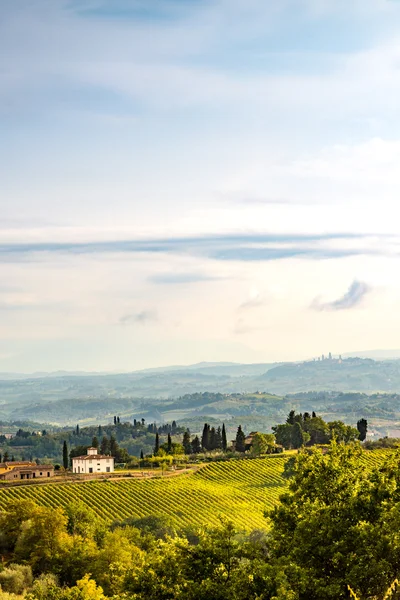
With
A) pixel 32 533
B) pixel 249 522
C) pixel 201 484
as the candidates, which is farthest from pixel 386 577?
pixel 201 484

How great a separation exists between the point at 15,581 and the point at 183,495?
51361mm

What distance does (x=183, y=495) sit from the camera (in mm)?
102375

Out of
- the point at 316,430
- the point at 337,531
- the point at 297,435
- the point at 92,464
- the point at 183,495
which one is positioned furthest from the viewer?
the point at 316,430

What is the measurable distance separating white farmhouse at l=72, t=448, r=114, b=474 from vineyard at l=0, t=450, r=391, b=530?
604 inches

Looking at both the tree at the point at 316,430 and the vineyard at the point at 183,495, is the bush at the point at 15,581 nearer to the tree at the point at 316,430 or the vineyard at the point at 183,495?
the vineyard at the point at 183,495

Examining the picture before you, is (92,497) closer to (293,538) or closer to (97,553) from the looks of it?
(97,553)

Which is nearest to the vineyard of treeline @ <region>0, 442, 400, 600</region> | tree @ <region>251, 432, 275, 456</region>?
tree @ <region>251, 432, 275, 456</region>

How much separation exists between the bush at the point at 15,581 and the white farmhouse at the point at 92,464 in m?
71.8

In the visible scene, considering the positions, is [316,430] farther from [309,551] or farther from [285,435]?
[309,551]

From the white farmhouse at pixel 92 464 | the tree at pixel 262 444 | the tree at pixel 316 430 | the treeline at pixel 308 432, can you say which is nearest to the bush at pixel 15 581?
the white farmhouse at pixel 92 464

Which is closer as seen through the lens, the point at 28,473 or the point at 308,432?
the point at 28,473

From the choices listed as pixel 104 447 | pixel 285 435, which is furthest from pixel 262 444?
pixel 104 447

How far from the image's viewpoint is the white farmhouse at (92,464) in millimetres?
126125

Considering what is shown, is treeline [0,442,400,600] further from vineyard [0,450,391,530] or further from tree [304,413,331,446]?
tree [304,413,331,446]
